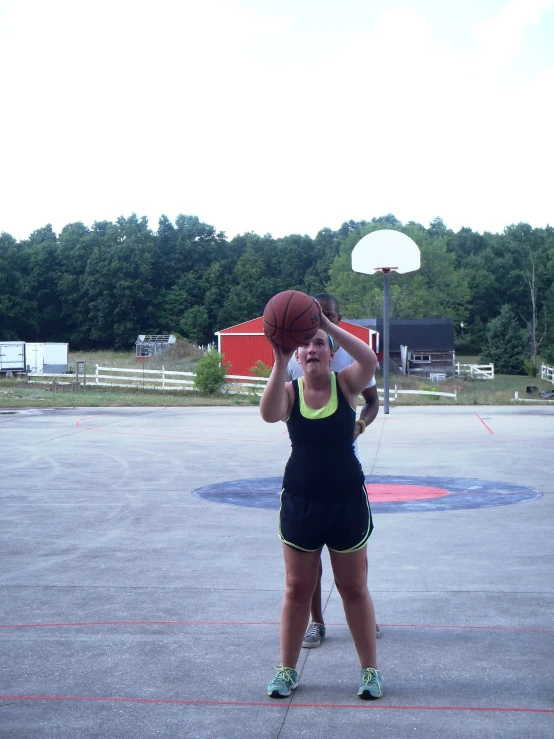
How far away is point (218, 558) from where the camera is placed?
23.5 feet

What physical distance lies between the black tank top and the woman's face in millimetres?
122

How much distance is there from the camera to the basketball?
151 inches

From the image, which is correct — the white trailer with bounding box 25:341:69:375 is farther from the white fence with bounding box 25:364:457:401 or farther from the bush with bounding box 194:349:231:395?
the bush with bounding box 194:349:231:395

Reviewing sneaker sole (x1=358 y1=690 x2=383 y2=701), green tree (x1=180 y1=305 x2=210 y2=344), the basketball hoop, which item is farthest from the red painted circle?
green tree (x1=180 y1=305 x2=210 y2=344)

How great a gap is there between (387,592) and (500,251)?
85429mm

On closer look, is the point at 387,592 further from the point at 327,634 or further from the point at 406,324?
the point at 406,324

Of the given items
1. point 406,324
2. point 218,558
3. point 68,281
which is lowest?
point 218,558

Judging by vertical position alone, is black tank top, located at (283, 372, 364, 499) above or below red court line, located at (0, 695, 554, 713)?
above

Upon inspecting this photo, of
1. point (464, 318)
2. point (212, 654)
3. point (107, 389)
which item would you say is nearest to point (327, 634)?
point (212, 654)

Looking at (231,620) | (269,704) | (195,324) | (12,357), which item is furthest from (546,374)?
(269,704)

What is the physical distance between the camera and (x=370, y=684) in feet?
13.4

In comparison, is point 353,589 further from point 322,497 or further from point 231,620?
point 231,620

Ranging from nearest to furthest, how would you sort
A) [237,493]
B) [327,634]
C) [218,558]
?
[327,634] < [218,558] < [237,493]

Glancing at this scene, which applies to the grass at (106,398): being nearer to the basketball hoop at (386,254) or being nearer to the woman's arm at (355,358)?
the basketball hoop at (386,254)
